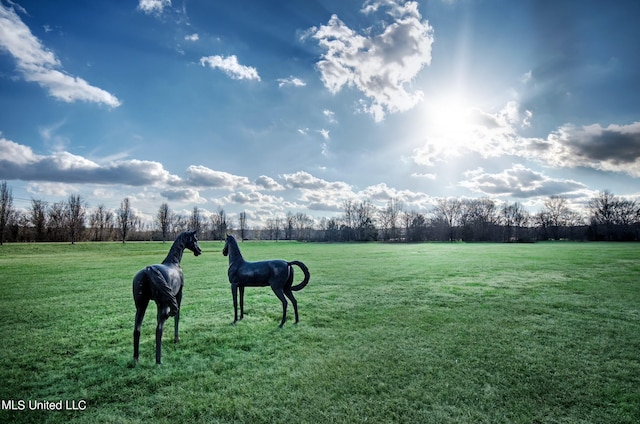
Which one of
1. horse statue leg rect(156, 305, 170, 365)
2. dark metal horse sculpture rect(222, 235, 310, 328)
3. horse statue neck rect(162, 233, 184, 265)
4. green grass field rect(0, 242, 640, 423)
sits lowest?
green grass field rect(0, 242, 640, 423)

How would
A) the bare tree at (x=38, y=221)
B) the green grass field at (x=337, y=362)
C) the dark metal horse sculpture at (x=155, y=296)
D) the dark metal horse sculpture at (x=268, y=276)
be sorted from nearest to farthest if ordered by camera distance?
the green grass field at (x=337, y=362) < the dark metal horse sculpture at (x=155, y=296) < the dark metal horse sculpture at (x=268, y=276) < the bare tree at (x=38, y=221)

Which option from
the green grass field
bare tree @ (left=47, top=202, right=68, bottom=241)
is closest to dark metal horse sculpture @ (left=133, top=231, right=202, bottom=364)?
the green grass field

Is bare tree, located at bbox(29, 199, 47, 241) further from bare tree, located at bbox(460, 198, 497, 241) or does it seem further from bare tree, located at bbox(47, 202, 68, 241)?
bare tree, located at bbox(460, 198, 497, 241)

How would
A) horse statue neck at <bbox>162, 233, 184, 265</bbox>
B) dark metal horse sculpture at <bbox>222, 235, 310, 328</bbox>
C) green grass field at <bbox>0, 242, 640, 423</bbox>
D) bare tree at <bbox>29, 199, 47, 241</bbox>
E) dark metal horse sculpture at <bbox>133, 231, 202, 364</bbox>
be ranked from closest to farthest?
green grass field at <bbox>0, 242, 640, 423</bbox>, dark metal horse sculpture at <bbox>133, 231, 202, 364</bbox>, horse statue neck at <bbox>162, 233, 184, 265</bbox>, dark metal horse sculpture at <bbox>222, 235, 310, 328</bbox>, bare tree at <bbox>29, 199, 47, 241</bbox>

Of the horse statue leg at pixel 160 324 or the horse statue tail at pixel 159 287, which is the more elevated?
the horse statue tail at pixel 159 287

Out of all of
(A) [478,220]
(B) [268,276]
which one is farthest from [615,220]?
(B) [268,276]

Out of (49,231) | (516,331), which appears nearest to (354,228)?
(49,231)

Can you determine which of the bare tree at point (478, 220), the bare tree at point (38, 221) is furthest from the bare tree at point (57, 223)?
the bare tree at point (478, 220)

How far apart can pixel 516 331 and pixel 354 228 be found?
316 ft

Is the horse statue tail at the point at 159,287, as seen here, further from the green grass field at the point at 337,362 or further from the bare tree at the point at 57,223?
the bare tree at the point at 57,223

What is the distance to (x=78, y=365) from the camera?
5441 mm

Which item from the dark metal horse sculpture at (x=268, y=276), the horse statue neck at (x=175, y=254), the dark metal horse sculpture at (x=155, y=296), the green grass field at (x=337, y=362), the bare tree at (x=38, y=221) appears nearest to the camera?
the green grass field at (x=337, y=362)

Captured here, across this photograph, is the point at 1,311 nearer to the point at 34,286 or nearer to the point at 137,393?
the point at 34,286

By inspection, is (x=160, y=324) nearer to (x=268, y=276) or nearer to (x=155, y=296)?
(x=155, y=296)
